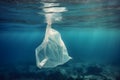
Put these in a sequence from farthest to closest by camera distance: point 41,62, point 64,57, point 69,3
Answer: point 69,3 < point 64,57 < point 41,62

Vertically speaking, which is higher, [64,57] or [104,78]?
[64,57]

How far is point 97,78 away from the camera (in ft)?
66.9

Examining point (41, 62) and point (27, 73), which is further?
point (27, 73)

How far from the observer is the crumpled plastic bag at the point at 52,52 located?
34.7ft

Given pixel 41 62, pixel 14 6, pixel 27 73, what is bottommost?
pixel 27 73

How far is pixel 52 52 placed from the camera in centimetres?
1098

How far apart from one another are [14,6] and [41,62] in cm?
854

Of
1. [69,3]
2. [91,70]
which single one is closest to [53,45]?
[69,3]

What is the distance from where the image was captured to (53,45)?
11180 millimetres

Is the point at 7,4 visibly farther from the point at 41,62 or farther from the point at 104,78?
the point at 104,78

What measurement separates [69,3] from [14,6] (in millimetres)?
4910

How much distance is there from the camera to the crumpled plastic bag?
1059cm

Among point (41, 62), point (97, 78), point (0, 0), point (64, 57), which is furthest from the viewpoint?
point (97, 78)

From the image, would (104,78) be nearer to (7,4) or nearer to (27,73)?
(27,73)
